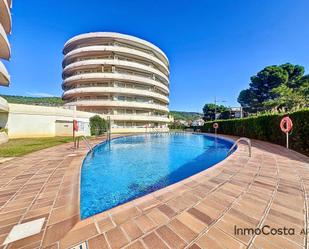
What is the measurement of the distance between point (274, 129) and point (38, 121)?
2214cm

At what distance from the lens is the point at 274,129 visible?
10.5 meters

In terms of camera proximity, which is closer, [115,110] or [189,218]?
[189,218]

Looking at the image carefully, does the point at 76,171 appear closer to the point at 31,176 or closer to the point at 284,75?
the point at 31,176

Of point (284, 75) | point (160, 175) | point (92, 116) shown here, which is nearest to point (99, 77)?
point (92, 116)

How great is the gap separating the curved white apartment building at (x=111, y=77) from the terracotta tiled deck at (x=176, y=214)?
2397 centimetres

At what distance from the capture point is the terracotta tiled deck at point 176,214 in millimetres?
1695

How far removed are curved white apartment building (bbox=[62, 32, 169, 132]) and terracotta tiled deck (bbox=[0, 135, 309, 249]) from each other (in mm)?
23972

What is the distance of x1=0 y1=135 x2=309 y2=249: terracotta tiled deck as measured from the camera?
1.70 m

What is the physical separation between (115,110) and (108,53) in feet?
36.0

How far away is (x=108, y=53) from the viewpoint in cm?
2772

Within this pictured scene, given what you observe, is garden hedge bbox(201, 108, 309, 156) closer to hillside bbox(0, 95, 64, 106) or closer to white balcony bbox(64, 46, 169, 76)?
white balcony bbox(64, 46, 169, 76)

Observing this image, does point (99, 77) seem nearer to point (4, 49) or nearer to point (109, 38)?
point (109, 38)

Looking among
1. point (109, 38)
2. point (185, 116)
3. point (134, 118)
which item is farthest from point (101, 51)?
point (185, 116)

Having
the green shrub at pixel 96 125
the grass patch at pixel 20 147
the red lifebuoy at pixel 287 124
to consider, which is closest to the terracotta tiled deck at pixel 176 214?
the red lifebuoy at pixel 287 124
